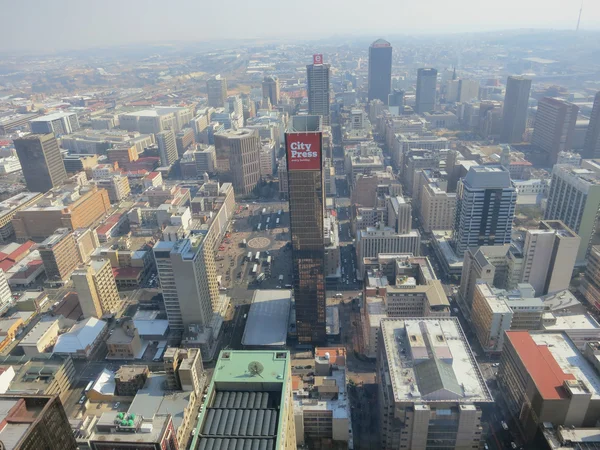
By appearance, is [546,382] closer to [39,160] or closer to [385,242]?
[385,242]

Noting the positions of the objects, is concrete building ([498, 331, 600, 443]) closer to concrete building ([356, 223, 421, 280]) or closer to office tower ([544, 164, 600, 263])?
concrete building ([356, 223, 421, 280])

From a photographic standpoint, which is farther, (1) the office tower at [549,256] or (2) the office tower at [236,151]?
(2) the office tower at [236,151]

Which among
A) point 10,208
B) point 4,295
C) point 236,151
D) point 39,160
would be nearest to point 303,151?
point 4,295

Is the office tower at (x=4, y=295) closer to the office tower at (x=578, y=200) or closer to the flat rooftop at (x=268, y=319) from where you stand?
the flat rooftop at (x=268, y=319)

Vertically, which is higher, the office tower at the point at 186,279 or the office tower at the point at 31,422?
the office tower at the point at 31,422

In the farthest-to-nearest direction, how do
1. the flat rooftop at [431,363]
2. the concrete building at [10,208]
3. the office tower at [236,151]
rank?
the office tower at [236,151], the concrete building at [10,208], the flat rooftop at [431,363]

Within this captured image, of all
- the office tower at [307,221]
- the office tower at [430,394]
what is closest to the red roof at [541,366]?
the office tower at [430,394]

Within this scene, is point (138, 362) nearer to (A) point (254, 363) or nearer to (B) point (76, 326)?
(B) point (76, 326)
